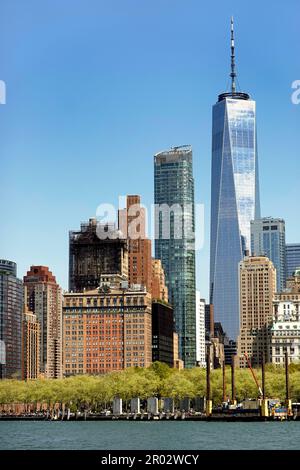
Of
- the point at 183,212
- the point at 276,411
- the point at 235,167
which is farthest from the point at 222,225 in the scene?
the point at 276,411

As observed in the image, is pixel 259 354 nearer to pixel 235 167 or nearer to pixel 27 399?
pixel 235 167

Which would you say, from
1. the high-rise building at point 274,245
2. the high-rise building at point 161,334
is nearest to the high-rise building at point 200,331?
the high-rise building at point 274,245

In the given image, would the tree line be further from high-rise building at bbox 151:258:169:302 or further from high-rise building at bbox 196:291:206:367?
high-rise building at bbox 196:291:206:367

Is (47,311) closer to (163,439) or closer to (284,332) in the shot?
(284,332)

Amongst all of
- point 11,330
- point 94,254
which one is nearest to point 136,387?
point 11,330

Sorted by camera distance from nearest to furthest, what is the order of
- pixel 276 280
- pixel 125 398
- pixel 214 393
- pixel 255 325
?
pixel 214 393 → pixel 125 398 → pixel 255 325 → pixel 276 280

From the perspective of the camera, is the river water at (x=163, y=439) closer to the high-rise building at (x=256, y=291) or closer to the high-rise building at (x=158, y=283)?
the high-rise building at (x=158, y=283)

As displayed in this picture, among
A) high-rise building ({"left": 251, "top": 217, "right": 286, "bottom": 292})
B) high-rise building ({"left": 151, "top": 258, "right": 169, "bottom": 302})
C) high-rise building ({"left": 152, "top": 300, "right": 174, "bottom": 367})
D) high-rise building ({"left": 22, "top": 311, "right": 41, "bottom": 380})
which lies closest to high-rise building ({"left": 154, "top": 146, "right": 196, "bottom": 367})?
high-rise building ({"left": 151, "top": 258, "right": 169, "bottom": 302})

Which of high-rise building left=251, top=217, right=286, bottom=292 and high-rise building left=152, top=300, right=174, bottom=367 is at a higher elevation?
high-rise building left=251, top=217, right=286, bottom=292
